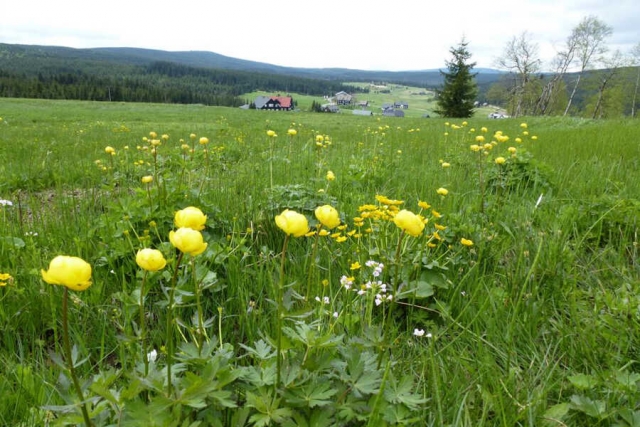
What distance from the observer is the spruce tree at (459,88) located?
35312 millimetres

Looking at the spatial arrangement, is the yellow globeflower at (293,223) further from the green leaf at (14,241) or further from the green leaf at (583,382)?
the green leaf at (14,241)

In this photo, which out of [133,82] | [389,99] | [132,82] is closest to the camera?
[132,82]

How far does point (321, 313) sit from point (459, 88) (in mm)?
38195

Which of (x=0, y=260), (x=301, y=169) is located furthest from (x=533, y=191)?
(x=0, y=260)

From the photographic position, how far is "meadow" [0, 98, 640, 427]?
0.93 meters

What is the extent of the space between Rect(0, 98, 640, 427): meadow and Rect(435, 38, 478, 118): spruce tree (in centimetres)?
3563

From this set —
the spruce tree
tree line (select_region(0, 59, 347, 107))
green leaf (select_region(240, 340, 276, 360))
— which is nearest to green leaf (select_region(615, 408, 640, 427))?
green leaf (select_region(240, 340, 276, 360))

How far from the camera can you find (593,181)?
3148 millimetres

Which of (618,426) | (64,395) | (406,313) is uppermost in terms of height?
(64,395)

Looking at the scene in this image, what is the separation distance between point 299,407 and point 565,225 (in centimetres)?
201

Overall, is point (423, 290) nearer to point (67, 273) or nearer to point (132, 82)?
point (67, 273)

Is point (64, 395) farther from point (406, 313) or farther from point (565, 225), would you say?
point (565, 225)

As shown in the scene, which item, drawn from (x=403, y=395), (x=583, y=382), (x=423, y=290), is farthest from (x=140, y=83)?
(x=583, y=382)

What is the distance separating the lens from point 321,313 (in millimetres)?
1255
